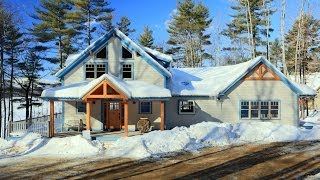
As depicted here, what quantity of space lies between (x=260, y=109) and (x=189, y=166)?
1261 centimetres

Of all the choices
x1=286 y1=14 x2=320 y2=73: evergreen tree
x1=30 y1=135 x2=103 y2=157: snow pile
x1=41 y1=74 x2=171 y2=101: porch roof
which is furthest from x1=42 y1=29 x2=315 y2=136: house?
x1=286 y1=14 x2=320 y2=73: evergreen tree

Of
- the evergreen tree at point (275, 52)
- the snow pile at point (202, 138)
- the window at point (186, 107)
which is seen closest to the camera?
the snow pile at point (202, 138)

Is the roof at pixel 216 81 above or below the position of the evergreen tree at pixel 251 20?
below

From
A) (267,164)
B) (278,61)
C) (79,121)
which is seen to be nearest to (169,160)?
(267,164)

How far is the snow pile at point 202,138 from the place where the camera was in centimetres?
1733

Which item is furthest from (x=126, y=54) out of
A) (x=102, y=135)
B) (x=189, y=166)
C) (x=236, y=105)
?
(x=189, y=166)

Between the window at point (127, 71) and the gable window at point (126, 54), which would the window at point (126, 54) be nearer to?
the gable window at point (126, 54)

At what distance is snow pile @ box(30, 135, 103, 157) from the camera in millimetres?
17172

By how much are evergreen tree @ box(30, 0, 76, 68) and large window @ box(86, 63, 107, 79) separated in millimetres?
17174

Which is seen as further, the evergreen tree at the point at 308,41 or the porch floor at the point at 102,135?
the evergreen tree at the point at 308,41

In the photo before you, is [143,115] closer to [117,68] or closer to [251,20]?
[117,68]

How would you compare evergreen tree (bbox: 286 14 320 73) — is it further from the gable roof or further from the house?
the gable roof

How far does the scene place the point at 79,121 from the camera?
23359 millimetres

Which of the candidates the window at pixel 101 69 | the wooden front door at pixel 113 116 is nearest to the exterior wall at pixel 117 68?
the window at pixel 101 69
